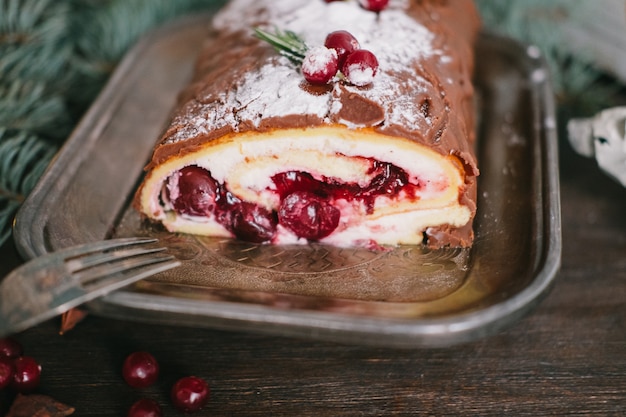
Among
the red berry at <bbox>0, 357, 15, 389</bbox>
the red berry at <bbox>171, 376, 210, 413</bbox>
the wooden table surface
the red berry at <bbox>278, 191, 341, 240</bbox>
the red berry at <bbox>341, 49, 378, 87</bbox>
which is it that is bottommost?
the wooden table surface

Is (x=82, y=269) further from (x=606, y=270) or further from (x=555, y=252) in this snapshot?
(x=606, y=270)

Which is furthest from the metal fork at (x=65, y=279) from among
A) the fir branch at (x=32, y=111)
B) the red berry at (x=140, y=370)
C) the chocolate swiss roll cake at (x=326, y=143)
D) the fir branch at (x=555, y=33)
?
the fir branch at (x=555, y=33)

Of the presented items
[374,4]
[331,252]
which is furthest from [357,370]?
[374,4]

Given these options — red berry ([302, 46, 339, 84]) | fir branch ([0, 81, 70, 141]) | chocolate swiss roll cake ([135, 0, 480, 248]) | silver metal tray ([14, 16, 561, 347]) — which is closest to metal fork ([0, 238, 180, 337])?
silver metal tray ([14, 16, 561, 347])

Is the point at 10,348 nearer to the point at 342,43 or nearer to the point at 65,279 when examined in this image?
the point at 65,279

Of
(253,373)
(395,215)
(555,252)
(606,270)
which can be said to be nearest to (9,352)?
(253,373)

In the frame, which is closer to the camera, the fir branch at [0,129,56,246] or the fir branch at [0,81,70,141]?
the fir branch at [0,129,56,246]

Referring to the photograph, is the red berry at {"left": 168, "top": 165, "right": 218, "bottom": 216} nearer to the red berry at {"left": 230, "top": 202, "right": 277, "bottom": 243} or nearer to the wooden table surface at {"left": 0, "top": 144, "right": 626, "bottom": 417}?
the red berry at {"left": 230, "top": 202, "right": 277, "bottom": 243}
